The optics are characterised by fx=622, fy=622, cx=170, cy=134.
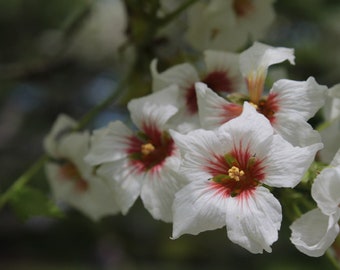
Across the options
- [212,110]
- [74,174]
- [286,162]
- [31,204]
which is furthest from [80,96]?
[286,162]

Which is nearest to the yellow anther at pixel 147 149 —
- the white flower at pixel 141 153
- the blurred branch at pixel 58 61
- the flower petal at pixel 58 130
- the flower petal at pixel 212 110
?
the white flower at pixel 141 153

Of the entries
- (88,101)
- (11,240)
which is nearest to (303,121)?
(88,101)

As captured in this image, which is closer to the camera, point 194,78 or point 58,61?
point 194,78

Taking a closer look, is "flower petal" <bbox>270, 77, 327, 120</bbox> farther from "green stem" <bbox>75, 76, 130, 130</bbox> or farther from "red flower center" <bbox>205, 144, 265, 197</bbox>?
"green stem" <bbox>75, 76, 130, 130</bbox>

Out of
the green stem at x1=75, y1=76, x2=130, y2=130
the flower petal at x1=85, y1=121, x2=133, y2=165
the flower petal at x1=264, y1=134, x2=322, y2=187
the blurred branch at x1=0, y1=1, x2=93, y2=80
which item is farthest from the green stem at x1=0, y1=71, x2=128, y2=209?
the flower petal at x1=264, y1=134, x2=322, y2=187

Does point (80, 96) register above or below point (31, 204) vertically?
below

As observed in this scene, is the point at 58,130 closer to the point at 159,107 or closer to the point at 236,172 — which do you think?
the point at 159,107
